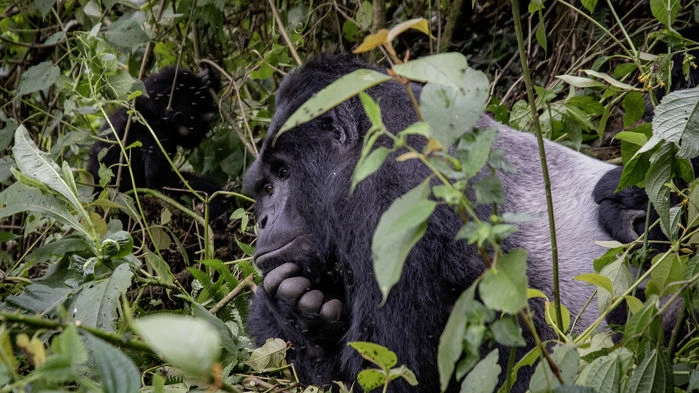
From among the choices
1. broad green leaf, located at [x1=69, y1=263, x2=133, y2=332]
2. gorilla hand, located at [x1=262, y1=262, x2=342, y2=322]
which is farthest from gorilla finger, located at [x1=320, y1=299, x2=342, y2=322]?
broad green leaf, located at [x1=69, y1=263, x2=133, y2=332]

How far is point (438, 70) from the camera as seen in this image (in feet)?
3.85

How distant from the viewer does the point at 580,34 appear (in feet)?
12.5

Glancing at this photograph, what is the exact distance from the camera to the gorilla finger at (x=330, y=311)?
2.36 meters

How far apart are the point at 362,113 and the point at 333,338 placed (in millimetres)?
686

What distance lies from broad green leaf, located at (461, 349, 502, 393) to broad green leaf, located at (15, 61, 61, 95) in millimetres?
2400

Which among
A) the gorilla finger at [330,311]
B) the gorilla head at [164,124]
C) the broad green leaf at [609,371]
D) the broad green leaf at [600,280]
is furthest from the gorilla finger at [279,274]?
the gorilla head at [164,124]

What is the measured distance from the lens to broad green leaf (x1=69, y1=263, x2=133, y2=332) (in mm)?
1852

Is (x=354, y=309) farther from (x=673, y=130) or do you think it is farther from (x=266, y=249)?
(x=673, y=130)

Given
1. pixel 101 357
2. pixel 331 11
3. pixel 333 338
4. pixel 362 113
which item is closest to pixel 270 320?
pixel 333 338

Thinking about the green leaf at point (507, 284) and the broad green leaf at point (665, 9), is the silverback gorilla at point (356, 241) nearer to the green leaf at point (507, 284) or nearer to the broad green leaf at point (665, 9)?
the broad green leaf at point (665, 9)

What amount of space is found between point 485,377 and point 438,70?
1.67ft

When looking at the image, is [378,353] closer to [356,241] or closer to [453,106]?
[453,106]

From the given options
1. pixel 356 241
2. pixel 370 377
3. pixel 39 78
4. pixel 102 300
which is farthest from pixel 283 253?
pixel 39 78

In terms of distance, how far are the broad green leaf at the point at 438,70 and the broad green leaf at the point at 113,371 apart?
58cm
